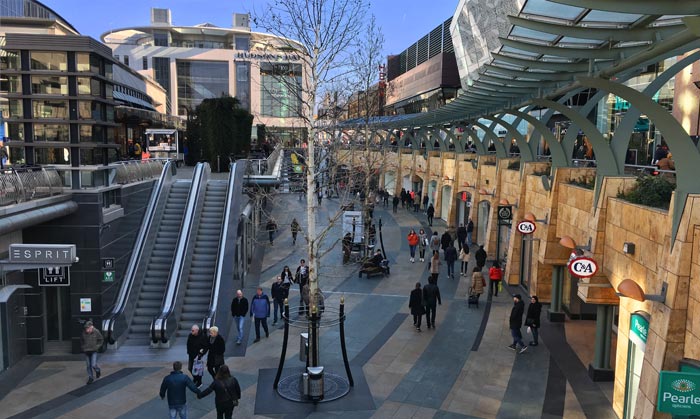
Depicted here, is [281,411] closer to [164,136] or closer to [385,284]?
[385,284]

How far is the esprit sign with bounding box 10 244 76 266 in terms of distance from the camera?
30.7ft

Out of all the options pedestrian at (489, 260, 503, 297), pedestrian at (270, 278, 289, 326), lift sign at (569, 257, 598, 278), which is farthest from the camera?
pedestrian at (489, 260, 503, 297)

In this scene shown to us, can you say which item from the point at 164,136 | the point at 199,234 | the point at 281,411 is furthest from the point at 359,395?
the point at 164,136

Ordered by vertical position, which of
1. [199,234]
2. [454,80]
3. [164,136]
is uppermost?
[454,80]

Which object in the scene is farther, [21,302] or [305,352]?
[21,302]

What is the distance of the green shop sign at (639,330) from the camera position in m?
8.57

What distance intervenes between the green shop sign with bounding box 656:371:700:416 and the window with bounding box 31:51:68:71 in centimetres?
1400

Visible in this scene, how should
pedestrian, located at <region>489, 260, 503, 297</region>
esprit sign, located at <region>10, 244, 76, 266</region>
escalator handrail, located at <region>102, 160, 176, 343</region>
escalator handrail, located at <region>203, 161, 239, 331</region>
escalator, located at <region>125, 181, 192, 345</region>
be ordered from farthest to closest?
pedestrian, located at <region>489, 260, 503, 297</region>
escalator, located at <region>125, 181, 192, 345</region>
escalator handrail, located at <region>203, 161, 239, 331</region>
escalator handrail, located at <region>102, 160, 176, 343</region>
esprit sign, located at <region>10, 244, 76, 266</region>

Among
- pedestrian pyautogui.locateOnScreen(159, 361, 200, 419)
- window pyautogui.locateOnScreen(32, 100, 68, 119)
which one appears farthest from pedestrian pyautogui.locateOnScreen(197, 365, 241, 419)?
window pyautogui.locateOnScreen(32, 100, 68, 119)

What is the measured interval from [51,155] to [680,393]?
14.3 metres

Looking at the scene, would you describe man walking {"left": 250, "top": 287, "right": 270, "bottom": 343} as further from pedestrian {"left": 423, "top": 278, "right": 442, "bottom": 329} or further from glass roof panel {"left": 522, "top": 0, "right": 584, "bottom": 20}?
glass roof panel {"left": 522, "top": 0, "right": 584, "bottom": 20}

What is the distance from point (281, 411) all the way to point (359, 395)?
142cm

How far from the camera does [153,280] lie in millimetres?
15375

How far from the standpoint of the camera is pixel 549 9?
9.85 metres
